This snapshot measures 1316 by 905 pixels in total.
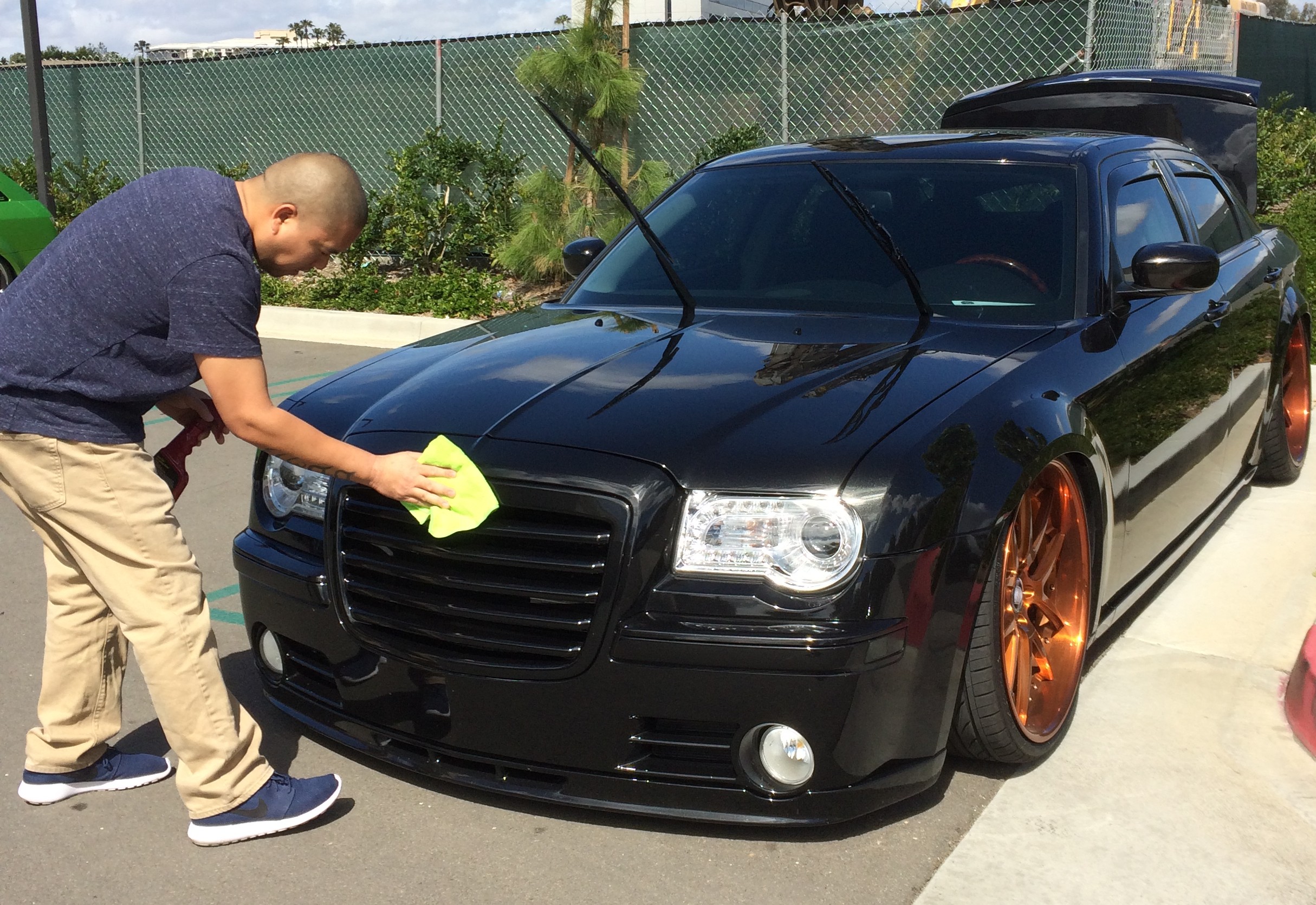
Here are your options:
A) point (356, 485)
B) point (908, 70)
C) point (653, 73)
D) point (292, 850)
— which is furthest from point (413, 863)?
point (653, 73)

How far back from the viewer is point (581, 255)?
499cm

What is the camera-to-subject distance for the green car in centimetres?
1098

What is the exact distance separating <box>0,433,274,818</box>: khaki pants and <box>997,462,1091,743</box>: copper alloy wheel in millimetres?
1824

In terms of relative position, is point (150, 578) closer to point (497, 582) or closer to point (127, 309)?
point (127, 309)

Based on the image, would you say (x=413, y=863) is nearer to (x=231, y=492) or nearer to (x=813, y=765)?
(x=813, y=765)

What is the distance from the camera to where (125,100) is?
16.5 metres

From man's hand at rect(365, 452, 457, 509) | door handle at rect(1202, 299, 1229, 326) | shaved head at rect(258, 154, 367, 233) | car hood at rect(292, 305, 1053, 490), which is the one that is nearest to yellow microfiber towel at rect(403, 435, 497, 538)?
man's hand at rect(365, 452, 457, 509)

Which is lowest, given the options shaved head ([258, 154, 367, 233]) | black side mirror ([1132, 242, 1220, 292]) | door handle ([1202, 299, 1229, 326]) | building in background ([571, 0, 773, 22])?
door handle ([1202, 299, 1229, 326])

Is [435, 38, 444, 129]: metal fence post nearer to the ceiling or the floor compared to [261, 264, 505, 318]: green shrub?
nearer to the ceiling

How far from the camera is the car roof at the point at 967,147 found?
4.38m

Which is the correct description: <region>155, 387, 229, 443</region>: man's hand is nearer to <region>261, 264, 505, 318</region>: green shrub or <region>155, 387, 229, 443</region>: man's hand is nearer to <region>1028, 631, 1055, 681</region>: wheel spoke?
<region>1028, 631, 1055, 681</region>: wheel spoke

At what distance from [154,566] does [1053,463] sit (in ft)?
6.94

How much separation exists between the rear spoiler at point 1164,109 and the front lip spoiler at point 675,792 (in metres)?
4.60

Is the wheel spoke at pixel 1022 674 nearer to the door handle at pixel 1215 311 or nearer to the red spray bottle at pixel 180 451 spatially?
the door handle at pixel 1215 311
